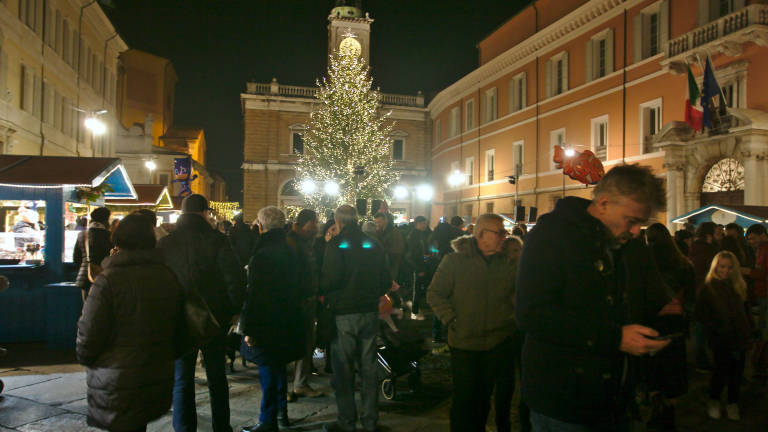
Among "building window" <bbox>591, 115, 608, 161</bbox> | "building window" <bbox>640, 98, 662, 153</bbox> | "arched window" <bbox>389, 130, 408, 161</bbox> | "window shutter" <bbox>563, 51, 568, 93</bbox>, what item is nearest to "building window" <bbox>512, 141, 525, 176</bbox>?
"window shutter" <bbox>563, 51, 568, 93</bbox>

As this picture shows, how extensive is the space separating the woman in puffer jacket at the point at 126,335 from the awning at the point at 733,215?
11485 millimetres

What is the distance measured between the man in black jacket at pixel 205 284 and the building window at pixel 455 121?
33.0 metres

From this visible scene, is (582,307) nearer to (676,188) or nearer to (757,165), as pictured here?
(757,165)

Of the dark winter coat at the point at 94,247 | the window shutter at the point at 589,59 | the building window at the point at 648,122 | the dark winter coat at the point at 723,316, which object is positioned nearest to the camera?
the dark winter coat at the point at 723,316

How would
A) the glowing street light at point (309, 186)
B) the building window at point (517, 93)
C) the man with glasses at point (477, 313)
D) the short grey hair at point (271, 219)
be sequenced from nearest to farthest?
the man with glasses at point (477, 313) → the short grey hair at point (271, 219) → the building window at point (517, 93) → the glowing street light at point (309, 186)

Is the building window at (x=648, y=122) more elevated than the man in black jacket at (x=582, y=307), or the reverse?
the building window at (x=648, y=122)

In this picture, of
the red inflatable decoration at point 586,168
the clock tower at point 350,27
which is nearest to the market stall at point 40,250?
the red inflatable decoration at point 586,168

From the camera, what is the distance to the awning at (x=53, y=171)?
311 inches

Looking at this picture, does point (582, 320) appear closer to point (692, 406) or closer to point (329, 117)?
point (692, 406)

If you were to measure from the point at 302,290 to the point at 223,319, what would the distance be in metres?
0.78

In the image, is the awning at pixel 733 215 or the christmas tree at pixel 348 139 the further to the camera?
the christmas tree at pixel 348 139

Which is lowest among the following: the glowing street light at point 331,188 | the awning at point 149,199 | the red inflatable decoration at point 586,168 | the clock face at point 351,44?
the awning at point 149,199

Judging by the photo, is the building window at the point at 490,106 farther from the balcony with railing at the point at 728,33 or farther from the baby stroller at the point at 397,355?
the baby stroller at the point at 397,355

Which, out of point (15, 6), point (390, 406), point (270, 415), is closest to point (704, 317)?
point (390, 406)
